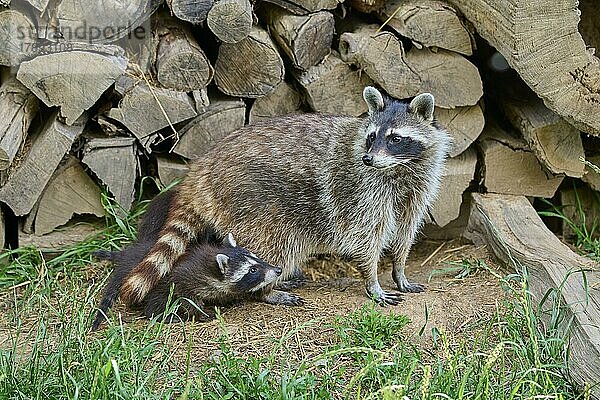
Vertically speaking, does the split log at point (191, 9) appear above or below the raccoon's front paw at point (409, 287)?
above

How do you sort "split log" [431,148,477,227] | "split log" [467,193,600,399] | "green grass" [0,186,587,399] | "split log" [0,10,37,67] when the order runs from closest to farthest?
1. "green grass" [0,186,587,399]
2. "split log" [467,193,600,399]
3. "split log" [0,10,37,67]
4. "split log" [431,148,477,227]

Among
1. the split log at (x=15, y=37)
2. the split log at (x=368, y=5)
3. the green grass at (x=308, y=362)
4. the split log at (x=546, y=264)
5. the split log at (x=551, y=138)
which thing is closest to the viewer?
the green grass at (x=308, y=362)

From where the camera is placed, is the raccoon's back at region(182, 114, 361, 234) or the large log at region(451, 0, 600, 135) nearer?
the large log at region(451, 0, 600, 135)

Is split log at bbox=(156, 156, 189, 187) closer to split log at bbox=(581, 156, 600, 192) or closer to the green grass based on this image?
the green grass

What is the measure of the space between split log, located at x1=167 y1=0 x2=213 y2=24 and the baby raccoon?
109cm

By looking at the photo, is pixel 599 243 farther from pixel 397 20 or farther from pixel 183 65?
pixel 183 65

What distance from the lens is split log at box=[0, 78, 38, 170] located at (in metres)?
4.37

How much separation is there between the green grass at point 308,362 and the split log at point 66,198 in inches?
28.6

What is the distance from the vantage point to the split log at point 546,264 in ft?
11.3

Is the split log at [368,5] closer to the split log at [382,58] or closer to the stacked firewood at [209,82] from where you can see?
the stacked firewood at [209,82]

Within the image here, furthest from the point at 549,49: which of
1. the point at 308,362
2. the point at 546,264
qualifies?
the point at 308,362

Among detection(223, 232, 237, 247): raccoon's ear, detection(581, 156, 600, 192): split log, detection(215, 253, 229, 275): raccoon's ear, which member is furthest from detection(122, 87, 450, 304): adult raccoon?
detection(581, 156, 600, 192): split log

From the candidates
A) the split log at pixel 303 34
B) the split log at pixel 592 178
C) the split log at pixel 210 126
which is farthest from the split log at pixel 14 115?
the split log at pixel 592 178

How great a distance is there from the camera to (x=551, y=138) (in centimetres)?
499
